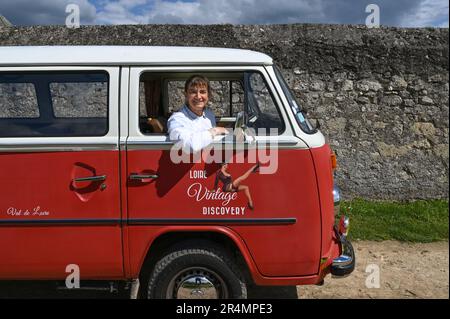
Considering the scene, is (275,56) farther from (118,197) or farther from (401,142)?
(118,197)

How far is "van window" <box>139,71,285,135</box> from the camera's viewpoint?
2.99 metres

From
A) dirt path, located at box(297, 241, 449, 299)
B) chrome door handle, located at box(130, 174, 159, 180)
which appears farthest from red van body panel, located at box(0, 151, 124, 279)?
dirt path, located at box(297, 241, 449, 299)

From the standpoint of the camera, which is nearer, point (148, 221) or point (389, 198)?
point (148, 221)

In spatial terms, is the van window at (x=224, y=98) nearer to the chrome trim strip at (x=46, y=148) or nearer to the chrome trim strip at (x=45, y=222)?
the chrome trim strip at (x=46, y=148)

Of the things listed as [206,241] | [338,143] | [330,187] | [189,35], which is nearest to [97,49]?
[206,241]

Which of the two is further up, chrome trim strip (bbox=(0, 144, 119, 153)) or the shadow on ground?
chrome trim strip (bbox=(0, 144, 119, 153))

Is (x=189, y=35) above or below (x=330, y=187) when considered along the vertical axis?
above

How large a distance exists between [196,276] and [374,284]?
6.59ft

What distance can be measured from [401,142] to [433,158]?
56cm

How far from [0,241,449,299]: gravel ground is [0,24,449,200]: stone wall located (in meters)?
1.66

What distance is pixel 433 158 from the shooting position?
6.02m

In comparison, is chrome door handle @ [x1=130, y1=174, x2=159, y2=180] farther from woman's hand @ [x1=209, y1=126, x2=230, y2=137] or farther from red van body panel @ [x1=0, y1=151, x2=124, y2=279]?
woman's hand @ [x1=209, y1=126, x2=230, y2=137]

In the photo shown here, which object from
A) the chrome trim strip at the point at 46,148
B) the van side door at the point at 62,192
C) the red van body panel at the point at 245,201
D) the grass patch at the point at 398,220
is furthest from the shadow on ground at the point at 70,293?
the grass patch at the point at 398,220

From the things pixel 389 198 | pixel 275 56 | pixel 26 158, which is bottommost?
pixel 389 198
